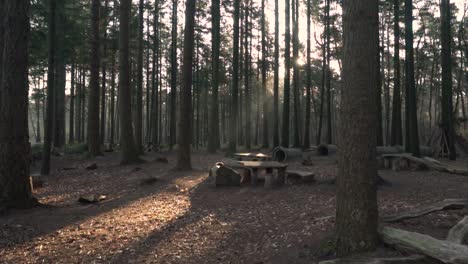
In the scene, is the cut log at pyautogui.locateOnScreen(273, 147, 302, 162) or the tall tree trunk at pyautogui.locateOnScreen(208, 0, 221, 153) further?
the tall tree trunk at pyautogui.locateOnScreen(208, 0, 221, 153)

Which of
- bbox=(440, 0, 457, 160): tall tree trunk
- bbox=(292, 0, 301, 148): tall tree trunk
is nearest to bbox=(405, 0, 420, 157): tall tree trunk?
bbox=(440, 0, 457, 160): tall tree trunk

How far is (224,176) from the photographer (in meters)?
10.1

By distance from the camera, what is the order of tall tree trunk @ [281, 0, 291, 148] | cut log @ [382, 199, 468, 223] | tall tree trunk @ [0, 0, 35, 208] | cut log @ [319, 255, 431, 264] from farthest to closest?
1. tall tree trunk @ [281, 0, 291, 148]
2. tall tree trunk @ [0, 0, 35, 208]
3. cut log @ [382, 199, 468, 223]
4. cut log @ [319, 255, 431, 264]

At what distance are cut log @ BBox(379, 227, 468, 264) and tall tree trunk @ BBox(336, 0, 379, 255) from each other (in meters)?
0.20

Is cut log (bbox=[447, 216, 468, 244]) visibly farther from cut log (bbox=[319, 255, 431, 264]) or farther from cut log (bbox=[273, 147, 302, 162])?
cut log (bbox=[273, 147, 302, 162])

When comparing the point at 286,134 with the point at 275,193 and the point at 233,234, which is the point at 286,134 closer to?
the point at 275,193

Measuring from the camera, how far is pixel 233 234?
19.8 feet

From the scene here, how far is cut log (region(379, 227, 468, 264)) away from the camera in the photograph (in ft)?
11.4

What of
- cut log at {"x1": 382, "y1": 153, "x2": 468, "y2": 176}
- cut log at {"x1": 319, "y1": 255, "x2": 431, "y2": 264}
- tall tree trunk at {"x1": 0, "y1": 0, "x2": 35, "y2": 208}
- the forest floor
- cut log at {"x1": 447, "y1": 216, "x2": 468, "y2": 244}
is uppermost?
tall tree trunk at {"x1": 0, "y1": 0, "x2": 35, "y2": 208}

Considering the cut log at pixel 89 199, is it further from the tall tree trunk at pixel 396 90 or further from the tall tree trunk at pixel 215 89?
the tall tree trunk at pixel 396 90

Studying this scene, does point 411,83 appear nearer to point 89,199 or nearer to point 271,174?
point 271,174

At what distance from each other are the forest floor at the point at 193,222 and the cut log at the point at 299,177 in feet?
0.87

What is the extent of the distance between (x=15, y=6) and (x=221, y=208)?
20.5 feet

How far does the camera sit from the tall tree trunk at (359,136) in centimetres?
438
